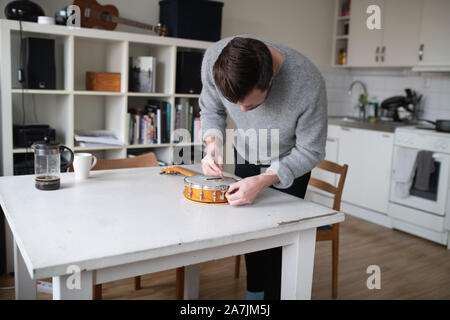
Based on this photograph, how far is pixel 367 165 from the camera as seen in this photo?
4.03 m

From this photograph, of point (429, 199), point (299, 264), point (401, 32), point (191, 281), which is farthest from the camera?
point (401, 32)

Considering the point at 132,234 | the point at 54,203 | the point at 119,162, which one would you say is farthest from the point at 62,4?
the point at 132,234

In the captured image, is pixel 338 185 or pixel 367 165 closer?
pixel 338 185

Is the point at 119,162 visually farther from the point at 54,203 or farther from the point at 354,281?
the point at 354,281

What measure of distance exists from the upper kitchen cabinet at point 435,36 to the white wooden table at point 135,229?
2.86 m

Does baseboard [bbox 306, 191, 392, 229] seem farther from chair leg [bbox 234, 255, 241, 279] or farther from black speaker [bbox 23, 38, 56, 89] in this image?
black speaker [bbox 23, 38, 56, 89]

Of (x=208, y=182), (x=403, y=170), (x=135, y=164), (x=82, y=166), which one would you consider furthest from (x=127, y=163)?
(x=403, y=170)

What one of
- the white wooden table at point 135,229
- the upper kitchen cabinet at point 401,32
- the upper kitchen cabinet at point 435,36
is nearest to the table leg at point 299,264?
the white wooden table at point 135,229

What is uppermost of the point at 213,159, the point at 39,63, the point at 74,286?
the point at 39,63

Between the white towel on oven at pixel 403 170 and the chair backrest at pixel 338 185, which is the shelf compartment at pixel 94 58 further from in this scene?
the white towel on oven at pixel 403 170

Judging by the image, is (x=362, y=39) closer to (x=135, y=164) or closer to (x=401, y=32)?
(x=401, y=32)

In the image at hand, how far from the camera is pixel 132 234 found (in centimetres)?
114

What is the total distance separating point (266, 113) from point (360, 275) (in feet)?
5.69

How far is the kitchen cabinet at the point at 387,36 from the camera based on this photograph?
398 cm
